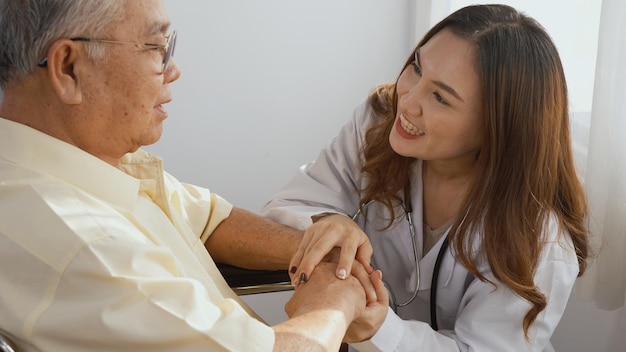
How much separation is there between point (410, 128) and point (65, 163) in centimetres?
80

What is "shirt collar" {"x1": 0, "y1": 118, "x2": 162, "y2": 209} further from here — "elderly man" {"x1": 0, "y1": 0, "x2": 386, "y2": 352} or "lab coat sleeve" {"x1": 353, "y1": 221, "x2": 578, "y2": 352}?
"lab coat sleeve" {"x1": 353, "y1": 221, "x2": 578, "y2": 352}

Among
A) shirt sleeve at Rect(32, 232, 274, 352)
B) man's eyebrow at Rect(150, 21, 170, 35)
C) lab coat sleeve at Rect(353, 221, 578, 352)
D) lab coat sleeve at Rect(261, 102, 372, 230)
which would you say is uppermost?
man's eyebrow at Rect(150, 21, 170, 35)

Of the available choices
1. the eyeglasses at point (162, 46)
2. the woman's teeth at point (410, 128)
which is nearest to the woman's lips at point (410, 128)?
the woman's teeth at point (410, 128)

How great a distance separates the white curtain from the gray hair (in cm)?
135

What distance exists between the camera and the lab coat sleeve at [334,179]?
1965 mm

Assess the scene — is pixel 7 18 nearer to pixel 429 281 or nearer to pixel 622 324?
pixel 429 281

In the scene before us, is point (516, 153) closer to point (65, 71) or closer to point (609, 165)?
point (609, 165)

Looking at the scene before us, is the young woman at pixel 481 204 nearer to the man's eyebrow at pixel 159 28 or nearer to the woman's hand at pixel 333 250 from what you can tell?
the woman's hand at pixel 333 250

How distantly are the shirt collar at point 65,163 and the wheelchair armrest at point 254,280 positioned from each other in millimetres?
407

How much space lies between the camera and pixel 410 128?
1.77m

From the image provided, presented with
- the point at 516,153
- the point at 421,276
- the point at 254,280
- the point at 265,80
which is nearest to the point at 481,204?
the point at 516,153

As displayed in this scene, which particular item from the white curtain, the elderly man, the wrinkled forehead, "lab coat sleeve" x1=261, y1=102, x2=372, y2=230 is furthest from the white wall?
the wrinkled forehead

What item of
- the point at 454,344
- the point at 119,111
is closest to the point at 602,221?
the point at 454,344

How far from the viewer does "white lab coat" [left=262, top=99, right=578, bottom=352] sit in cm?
165
